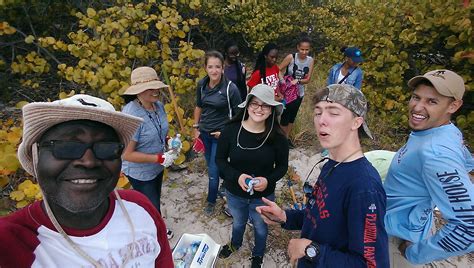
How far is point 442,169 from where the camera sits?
5.34 feet

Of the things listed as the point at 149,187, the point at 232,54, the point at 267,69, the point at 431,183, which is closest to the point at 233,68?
the point at 232,54

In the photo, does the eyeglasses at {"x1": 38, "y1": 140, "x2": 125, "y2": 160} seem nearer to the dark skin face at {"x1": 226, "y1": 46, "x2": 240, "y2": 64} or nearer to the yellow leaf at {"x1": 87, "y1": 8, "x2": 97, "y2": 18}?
the dark skin face at {"x1": 226, "y1": 46, "x2": 240, "y2": 64}

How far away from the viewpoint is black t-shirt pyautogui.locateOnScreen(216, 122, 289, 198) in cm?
255

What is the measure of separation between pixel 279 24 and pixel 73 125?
25.7 ft

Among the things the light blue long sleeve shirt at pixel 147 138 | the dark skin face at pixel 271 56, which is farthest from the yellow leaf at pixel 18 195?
the dark skin face at pixel 271 56

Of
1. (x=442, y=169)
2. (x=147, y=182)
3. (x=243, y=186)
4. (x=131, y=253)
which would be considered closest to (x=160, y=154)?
(x=147, y=182)

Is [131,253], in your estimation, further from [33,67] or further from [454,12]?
[454,12]

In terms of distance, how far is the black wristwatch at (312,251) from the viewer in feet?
5.21

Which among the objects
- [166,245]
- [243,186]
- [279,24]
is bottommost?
[243,186]

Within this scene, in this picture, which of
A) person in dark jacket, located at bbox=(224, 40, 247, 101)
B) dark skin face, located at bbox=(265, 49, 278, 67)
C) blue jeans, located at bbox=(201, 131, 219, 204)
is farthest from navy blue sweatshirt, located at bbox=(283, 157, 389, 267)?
dark skin face, located at bbox=(265, 49, 278, 67)

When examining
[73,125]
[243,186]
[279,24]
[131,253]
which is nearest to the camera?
[73,125]

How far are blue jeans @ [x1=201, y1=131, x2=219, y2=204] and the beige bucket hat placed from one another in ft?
3.59

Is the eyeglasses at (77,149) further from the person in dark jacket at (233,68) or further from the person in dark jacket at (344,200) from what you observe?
the person in dark jacket at (233,68)

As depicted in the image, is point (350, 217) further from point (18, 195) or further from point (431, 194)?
point (18, 195)
